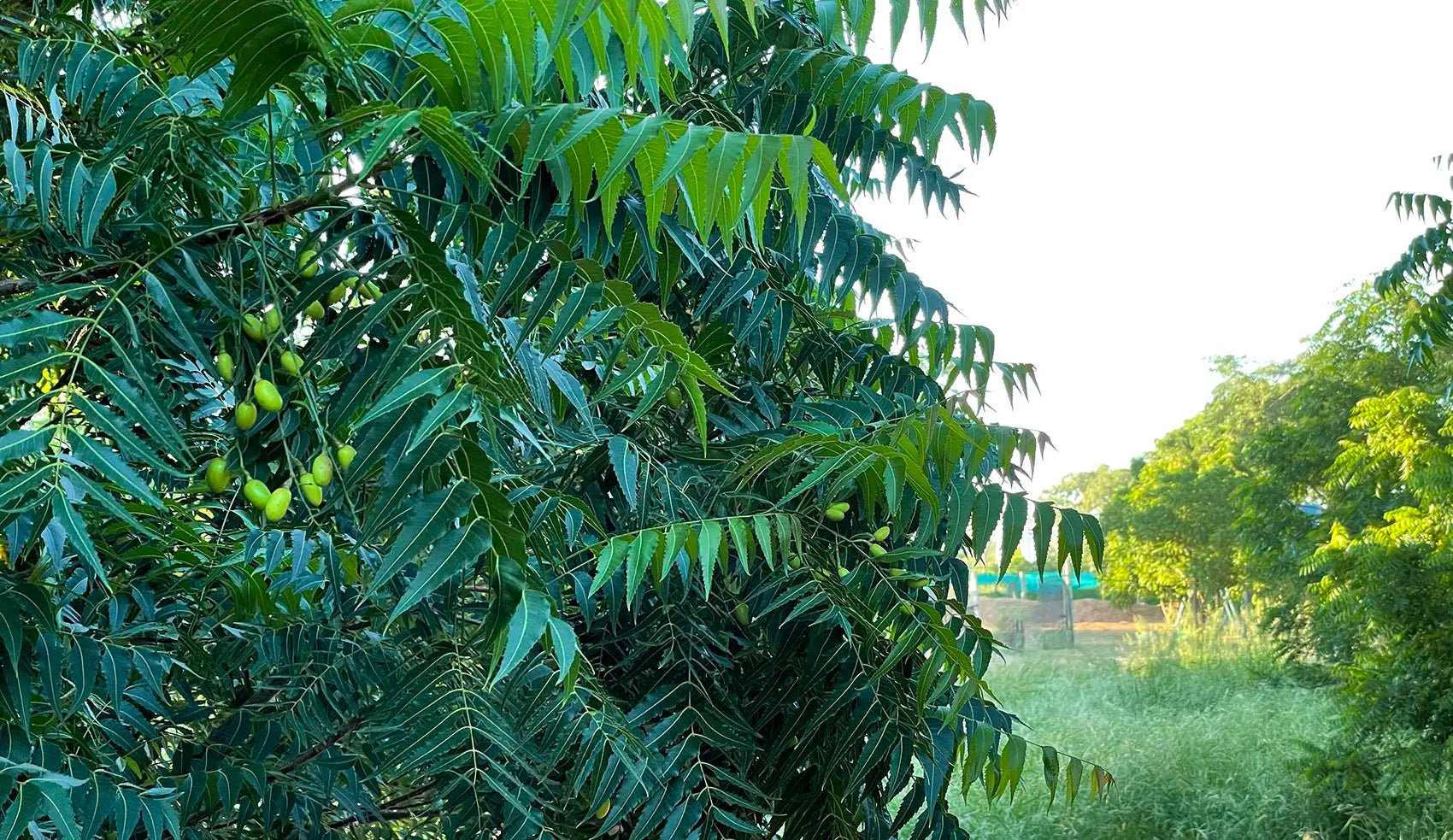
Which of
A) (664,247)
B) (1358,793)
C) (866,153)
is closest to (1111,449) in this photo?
(1358,793)

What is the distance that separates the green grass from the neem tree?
303cm

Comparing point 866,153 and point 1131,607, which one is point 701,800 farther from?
point 1131,607

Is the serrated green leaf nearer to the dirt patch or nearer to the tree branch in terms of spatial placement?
the tree branch

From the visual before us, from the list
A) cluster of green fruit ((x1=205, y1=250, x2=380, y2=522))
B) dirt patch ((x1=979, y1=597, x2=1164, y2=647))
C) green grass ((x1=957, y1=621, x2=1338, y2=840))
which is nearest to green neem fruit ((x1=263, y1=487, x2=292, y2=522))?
cluster of green fruit ((x1=205, y1=250, x2=380, y2=522))

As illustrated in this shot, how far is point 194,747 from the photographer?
43.4 inches

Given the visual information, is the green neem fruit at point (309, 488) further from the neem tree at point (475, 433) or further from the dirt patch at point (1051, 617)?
the dirt patch at point (1051, 617)

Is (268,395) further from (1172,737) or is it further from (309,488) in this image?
(1172,737)

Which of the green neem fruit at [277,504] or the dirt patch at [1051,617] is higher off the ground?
the green neem fruit at [277,504]

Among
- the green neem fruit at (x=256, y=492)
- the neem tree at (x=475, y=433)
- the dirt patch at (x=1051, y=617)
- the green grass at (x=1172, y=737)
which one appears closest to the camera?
the neem tree at (x=475, y=433)

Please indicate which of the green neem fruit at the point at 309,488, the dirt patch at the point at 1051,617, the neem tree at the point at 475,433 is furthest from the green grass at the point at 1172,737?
the green neem fruit at the point at 309,488

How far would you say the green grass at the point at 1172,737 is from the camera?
14.8 feet

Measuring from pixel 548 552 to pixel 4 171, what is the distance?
695mm

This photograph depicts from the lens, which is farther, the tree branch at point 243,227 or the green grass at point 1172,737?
the green grass at point 1172,737

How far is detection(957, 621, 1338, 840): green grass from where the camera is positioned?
178 inches
